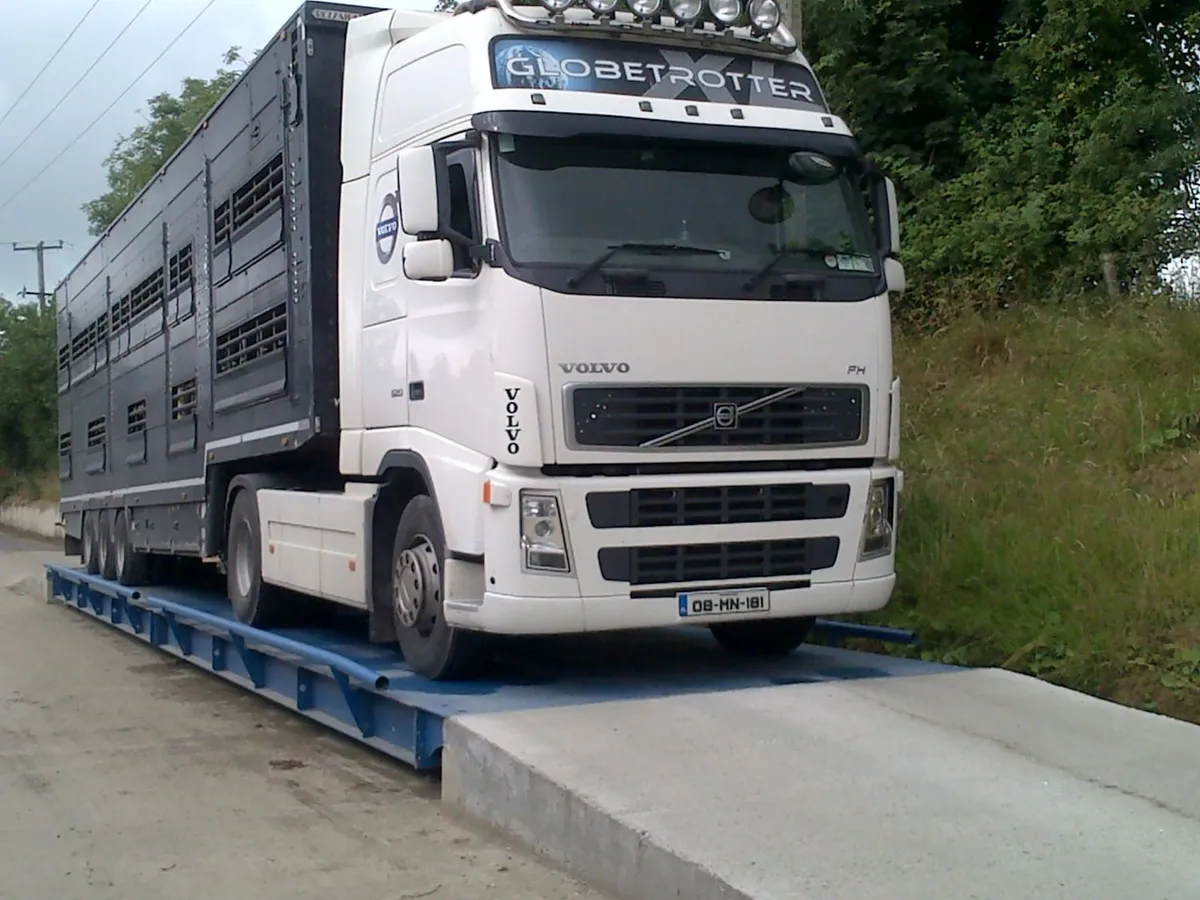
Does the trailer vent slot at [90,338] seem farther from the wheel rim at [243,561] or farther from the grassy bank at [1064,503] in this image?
the grassy bank at [1064,503]

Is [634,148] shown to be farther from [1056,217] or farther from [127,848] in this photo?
[1056,217]

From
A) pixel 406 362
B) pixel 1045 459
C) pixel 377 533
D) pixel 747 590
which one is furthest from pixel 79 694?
pixel 1045 459

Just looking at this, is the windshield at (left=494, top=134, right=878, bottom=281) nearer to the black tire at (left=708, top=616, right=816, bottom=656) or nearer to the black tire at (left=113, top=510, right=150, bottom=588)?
the black tire at (left=708, top=616, right=816, bottom=656)

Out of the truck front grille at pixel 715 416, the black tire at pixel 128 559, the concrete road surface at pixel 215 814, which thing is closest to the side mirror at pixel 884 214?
the truck front grille at pixel 715 416

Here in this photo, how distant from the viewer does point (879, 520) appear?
7520 mm

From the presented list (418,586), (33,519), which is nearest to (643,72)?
(418,586)

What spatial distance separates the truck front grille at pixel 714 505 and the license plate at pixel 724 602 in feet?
1.15

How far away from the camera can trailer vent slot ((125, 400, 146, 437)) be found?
44.6 ft

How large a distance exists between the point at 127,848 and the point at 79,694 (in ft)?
16.1

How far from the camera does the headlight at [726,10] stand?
7.60 metres

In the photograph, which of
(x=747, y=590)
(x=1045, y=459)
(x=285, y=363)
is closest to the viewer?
(x=747, y=590)

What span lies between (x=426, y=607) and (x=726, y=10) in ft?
11.6

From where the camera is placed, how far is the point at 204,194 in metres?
11.4

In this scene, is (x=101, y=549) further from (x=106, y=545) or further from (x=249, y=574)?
(x=249, y=574)
